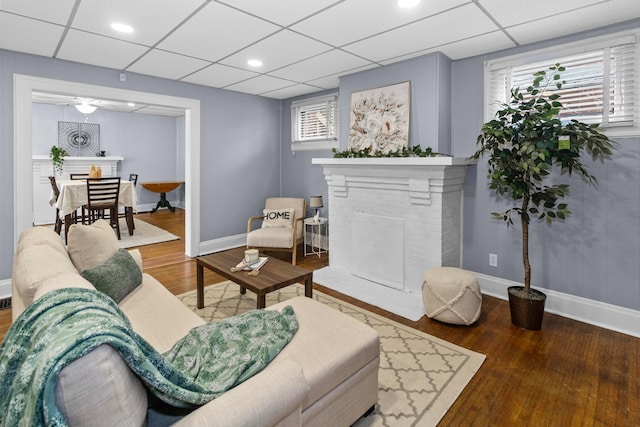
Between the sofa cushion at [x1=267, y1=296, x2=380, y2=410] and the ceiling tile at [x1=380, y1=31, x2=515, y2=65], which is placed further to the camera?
the ceiling tile at [x1=380, y1=31, x2=515, y2=65]

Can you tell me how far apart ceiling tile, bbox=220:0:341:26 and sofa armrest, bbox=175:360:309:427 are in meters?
2.28

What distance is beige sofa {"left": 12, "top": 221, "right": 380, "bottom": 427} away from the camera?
0.84 m

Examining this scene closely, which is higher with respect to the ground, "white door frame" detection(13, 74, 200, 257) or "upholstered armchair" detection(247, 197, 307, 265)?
"white door frame" detection(13, 74, 200, 257)

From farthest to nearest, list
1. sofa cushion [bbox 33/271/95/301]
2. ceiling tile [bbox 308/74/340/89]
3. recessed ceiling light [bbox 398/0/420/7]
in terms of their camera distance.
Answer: ceiling tile [bbox 308/74/340/89] → recessed ceiling light [bbox 398/0/420/7] → sofa cushion [bbox 33/271/95/301]

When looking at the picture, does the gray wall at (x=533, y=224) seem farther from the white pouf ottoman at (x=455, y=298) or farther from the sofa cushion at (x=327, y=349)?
the sofa cushion at (x=327, y=349)

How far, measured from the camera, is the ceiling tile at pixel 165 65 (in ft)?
11.5

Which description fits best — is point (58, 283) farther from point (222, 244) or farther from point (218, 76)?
point (222, 244)

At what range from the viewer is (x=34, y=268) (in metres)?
1.49

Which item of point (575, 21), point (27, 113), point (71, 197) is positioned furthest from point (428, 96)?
point (71, 197)

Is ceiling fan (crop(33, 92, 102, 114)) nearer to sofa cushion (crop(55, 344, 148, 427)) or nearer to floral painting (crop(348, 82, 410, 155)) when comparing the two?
floral painting (crop(348, 82, 410, 155))

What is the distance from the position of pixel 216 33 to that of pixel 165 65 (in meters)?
1.24

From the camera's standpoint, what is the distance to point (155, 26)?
277cm

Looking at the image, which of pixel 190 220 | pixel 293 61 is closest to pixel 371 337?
pixel 293 61

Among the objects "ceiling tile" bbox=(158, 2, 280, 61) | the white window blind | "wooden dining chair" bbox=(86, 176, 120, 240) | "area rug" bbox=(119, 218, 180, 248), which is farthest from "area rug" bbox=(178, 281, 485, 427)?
"wooden dining chair" bbox=(86, 176, 120, 240)
